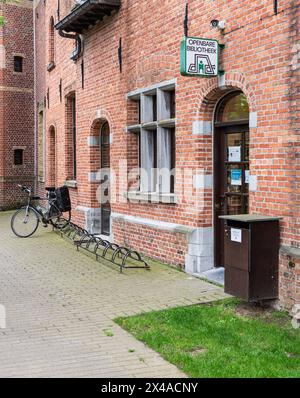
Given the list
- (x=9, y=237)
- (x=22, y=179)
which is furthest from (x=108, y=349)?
(x=22, y=179)

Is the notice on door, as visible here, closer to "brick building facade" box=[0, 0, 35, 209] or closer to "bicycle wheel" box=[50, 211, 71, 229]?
"bicycle wheel" box=[50, 211, 71, 229]

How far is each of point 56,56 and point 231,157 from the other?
1063 centimetres

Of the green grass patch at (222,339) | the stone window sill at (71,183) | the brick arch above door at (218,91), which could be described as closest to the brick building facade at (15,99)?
the stone window sill at (71,183)

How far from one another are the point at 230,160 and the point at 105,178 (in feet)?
18.2

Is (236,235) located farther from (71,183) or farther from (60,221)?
(71,183)

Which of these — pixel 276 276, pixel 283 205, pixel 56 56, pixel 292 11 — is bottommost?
pixel 276 276

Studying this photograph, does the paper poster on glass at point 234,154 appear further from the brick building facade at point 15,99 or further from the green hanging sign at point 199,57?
the brick building facade at point 15,99

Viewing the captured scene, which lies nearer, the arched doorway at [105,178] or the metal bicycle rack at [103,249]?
the metal bicycle rack at [103,249]

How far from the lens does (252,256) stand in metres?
6.37

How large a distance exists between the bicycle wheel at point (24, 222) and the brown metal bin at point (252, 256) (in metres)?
8.18

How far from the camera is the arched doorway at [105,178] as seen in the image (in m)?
13.2

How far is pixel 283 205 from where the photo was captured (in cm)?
667

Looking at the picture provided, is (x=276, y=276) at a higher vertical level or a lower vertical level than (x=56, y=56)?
lower

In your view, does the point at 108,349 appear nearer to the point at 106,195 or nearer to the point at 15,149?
the point at 106,195
